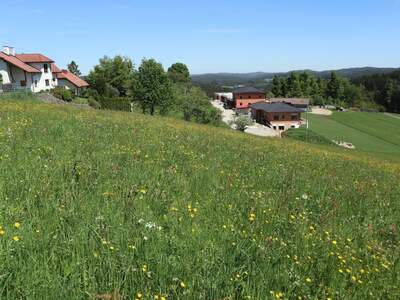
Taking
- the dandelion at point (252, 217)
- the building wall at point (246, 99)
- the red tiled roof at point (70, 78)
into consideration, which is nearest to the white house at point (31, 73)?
the red tiled roof at point (70, 78)

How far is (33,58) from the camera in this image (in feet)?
218

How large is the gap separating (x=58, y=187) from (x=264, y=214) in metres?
3.14

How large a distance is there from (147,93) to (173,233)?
53267 mm

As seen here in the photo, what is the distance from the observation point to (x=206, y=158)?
9914 mm

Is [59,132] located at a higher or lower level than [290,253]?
higher

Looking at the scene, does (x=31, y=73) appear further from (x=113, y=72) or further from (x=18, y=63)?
(x=113, y=72)

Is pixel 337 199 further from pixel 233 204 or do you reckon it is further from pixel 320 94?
pixel 320 94

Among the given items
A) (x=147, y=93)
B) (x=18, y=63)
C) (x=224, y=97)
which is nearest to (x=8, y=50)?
(x=18, y=63)

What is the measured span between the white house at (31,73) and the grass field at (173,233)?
175 feet

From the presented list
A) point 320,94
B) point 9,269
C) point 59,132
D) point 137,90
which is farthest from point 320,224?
point 320,94

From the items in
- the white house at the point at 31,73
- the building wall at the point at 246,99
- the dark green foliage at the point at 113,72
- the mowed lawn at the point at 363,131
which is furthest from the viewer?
the building wall at the point at 246,99

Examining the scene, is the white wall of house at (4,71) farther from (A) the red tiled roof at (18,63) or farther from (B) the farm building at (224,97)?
(B) the farm building at (224,97)

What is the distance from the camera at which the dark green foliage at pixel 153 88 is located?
56.3 meters

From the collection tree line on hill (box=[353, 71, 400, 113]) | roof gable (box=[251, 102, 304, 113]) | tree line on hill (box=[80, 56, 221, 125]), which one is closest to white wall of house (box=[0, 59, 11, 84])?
tree line on hill (box=[80, 56, 221, 125])
